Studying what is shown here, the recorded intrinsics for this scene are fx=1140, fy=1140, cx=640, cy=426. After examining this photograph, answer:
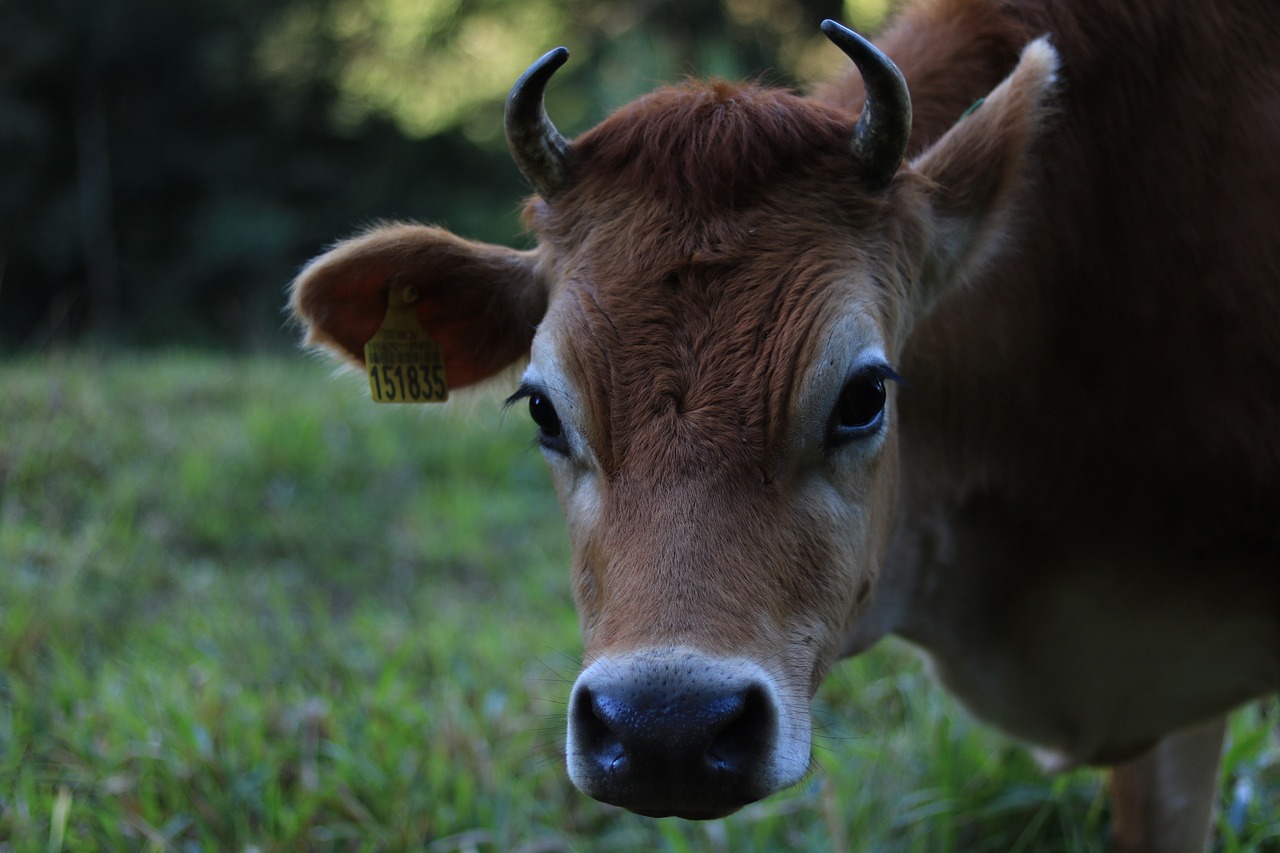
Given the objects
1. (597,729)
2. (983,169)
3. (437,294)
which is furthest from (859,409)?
(437,294)

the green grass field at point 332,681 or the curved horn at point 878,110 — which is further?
the green grass field at point 332,681

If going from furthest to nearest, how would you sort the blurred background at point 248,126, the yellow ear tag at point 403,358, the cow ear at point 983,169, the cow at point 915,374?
the blurred background at point 248,126 → the yellow ear tag at point 403,358 → the cow ear at point 983,169 → the cow at point 915,374

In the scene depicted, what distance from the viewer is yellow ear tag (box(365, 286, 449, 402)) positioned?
2.69 metres

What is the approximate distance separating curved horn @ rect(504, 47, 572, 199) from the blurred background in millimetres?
12439

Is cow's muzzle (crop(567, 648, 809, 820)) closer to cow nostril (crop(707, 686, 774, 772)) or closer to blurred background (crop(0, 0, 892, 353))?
cow nostril (crop(707, 686, 774, 772))

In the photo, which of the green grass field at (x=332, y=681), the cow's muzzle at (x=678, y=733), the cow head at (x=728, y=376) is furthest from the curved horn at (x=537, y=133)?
the cow's muzzle at (x=678, y=733)

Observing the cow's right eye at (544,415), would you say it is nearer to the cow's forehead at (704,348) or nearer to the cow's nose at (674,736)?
the cow's forehead at (704,348)

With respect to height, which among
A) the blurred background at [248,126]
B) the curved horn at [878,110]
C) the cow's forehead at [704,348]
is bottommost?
the blurred background at [248,126]

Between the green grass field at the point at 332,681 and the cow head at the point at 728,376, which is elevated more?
the cow head at the point at 728,376

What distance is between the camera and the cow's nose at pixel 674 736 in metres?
1.62

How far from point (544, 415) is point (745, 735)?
0.76 m

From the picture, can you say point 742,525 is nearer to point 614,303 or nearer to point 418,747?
point 614,303

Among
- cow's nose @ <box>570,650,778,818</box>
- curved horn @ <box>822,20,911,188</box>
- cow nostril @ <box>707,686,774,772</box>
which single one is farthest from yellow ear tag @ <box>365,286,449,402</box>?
cow nostril @ <box>707,686,774,772</box>

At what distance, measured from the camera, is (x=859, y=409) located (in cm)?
206
